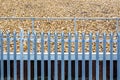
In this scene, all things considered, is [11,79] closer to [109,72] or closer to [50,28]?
[109,72]

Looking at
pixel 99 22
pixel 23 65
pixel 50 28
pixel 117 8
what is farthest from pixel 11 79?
pixel 117 8

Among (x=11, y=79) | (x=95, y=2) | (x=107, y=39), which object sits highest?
(x=95, y=2)

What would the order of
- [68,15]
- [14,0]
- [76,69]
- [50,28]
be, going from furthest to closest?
[14,0] < [68,15] < [50,28] < [76,69]

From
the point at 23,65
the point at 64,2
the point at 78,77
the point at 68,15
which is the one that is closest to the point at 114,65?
the point at 78,77

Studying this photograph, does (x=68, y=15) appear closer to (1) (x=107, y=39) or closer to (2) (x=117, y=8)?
(2) (x=117, y=8)

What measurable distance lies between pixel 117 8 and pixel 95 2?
213 centimetres

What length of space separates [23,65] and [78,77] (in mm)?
1239

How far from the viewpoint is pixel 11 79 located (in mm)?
9961

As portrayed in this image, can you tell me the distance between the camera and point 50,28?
19484mm

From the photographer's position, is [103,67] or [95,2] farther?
[95,2]

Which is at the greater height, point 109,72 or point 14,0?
point 14,0

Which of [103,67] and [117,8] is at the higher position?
[117,8]

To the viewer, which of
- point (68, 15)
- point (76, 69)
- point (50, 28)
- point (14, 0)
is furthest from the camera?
point (14, 0)

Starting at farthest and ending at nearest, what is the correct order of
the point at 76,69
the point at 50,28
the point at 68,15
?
the point at 68,15 → the point at 50,28 → the point at 76,69
